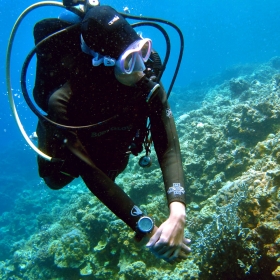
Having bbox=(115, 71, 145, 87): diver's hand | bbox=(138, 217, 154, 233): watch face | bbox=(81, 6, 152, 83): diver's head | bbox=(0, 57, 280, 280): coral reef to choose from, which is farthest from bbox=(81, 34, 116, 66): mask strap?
bbox=(0, 57, 280, 280): coral reef

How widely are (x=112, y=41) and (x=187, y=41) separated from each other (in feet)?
484

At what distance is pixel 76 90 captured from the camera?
2135mm

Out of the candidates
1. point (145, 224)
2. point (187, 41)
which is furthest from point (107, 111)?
point (187, 41)

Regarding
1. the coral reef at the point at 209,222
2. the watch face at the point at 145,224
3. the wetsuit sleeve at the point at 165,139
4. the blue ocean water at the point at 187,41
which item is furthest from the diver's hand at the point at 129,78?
the blue ocean water at the point at 187,41

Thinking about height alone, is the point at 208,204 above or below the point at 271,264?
above

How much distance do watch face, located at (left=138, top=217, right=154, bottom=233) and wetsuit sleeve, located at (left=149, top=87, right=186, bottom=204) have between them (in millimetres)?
461

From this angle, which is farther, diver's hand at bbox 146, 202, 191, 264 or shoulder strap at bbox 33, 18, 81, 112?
shoulder strap at bbox 33, 18, 81, 112

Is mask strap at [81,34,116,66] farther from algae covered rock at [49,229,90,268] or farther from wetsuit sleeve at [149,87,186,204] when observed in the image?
algae covered rock at [49,229,90,268]

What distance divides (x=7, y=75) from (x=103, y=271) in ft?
15.0

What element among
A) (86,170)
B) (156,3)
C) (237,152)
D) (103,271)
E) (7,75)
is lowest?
(103,271)

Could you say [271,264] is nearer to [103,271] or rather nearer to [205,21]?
[103,271]


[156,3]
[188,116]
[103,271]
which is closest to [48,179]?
[103,271]

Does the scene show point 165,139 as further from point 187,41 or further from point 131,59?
point 187,41

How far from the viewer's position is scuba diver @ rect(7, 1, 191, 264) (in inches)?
73.5
